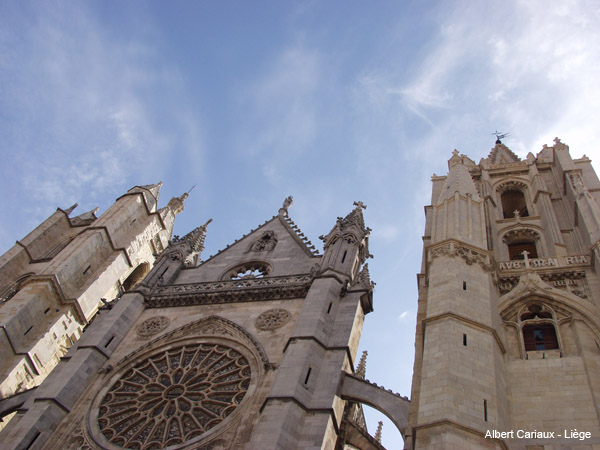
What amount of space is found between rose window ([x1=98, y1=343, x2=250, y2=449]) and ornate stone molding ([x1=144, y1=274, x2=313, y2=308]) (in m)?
1.77

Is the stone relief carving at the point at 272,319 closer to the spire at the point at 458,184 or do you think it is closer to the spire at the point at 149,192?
the spire at the point at 458,184

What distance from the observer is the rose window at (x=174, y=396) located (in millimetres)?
12797

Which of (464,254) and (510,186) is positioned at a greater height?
(510,186)

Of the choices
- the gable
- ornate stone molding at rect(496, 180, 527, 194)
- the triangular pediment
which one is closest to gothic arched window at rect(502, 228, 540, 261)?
ornate stone molding at rect(496, 180, 527, 194)

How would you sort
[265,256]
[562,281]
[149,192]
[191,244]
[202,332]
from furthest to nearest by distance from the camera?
[149,192] < [191,244] < [265,256] < [202,332] < [562,281]

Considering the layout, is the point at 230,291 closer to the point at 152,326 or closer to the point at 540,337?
the point at 152,326

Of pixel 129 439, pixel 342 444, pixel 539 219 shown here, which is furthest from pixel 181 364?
pixel 539 219

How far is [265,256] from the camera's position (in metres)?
19.8

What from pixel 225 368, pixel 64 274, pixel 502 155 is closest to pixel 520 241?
pixel 225 368

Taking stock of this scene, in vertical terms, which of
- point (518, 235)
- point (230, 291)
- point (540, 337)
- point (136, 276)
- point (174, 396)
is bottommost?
point (174, 396)

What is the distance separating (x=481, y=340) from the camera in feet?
38.0

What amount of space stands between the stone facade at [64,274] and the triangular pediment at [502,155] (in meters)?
16.3

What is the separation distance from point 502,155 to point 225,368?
68.0 feet

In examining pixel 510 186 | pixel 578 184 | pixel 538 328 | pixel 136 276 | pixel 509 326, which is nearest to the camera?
pixel 538 328
